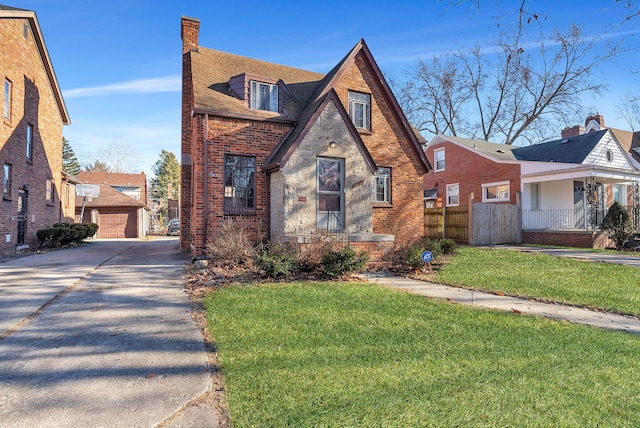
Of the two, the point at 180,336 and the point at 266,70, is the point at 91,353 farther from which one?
the point at 266,70

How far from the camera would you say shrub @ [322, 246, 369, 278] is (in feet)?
27.2

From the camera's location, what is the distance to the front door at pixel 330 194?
38.0 ft

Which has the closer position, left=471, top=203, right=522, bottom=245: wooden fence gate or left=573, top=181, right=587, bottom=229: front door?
left=471, top=203, right=522, bottom=245: wooden fence gate

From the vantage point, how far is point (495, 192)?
22125 millimetres

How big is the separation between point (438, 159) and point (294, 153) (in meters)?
18.1

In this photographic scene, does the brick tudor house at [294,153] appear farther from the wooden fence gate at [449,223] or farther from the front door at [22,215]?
the front door at [22,215]

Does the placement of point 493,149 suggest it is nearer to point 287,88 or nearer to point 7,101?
point 287,88

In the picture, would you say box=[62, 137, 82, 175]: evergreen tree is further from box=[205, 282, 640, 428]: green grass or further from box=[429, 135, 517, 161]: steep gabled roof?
box=[205, 282, 640, 428]: green grass

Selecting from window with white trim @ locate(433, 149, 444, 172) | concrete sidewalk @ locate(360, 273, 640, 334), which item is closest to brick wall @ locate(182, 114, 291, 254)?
concrete sidewalk @ locate(360, 273, 640, 334)

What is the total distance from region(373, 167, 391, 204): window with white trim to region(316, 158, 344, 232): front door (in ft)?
8.56

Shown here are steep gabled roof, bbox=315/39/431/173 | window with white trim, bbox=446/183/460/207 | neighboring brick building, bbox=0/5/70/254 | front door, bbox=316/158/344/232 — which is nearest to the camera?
front door, bbox=316/158/344/232

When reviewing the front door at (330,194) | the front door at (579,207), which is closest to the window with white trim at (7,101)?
the front door at (330,194)

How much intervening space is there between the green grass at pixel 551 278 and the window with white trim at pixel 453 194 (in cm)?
1250

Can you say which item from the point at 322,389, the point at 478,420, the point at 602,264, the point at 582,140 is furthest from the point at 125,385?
the point at 582,140
